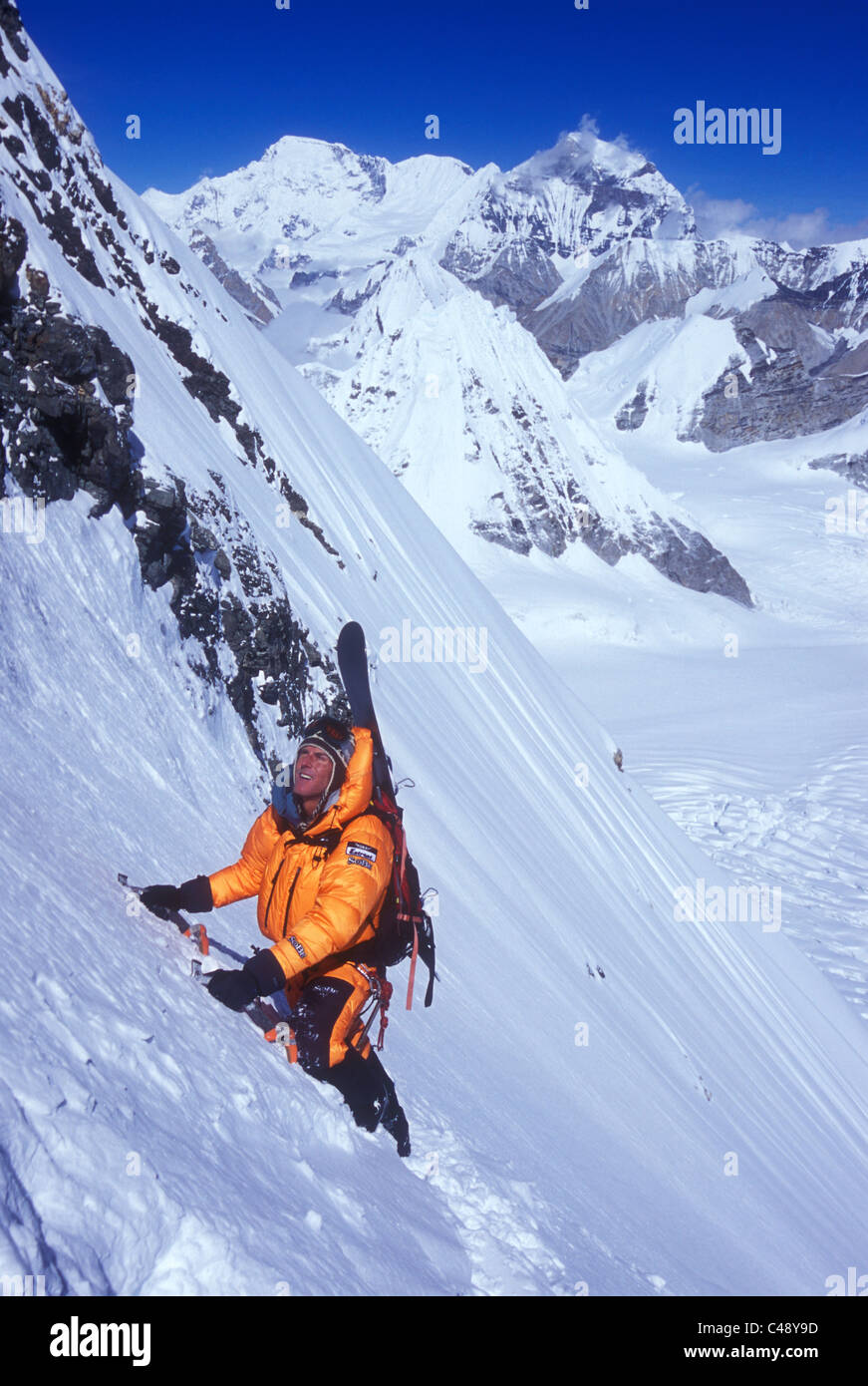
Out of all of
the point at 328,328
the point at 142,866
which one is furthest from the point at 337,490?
the point at 328,328

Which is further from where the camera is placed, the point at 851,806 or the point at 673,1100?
the point at 851,806

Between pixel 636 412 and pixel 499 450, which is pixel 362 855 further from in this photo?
pixel 636 412

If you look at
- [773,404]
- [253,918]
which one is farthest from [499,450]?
[773,404]

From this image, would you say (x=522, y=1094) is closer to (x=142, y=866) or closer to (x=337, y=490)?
(x=142, y=866)

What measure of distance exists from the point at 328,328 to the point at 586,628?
127479mm

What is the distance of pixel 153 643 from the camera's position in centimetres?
695

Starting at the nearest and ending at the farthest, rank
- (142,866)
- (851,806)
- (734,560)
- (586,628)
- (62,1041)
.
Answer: (62,1041), (142,866), (851,806), (586,628), (734,560)

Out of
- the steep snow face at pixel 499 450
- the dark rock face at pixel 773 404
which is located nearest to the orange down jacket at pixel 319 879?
the steep snow face at pixel 499 450

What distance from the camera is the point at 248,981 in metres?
→ 3.10

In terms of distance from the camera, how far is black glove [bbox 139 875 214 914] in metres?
3.64

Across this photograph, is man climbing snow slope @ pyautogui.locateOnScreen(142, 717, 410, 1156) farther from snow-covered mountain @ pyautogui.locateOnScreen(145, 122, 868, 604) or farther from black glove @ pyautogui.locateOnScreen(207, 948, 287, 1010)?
snow-covered mountain @ pyautogui.locateOnScreen(145, 122, 868, 604)

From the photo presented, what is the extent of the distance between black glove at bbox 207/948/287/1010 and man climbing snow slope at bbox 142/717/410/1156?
0.04 metres

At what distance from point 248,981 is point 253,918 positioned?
204cm

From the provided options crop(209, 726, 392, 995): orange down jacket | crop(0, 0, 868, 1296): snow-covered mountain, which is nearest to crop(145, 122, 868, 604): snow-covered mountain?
crop(0, 0, 868, 1296): snow-covered mountain
